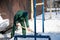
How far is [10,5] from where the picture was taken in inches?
261

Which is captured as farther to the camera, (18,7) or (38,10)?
(38,10)

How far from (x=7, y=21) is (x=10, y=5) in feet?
2.32

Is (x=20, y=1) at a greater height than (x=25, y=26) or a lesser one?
greater

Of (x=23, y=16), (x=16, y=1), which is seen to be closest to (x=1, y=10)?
(x=16, y=1)

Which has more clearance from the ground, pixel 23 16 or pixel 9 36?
pixel 23 16

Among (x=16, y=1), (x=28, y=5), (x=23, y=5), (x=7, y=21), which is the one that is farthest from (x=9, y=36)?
(x=28, y=5)

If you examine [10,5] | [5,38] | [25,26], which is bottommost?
[5,38]

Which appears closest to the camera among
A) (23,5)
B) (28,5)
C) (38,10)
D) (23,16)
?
(23,16)

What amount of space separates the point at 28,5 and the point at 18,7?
1.18 meters

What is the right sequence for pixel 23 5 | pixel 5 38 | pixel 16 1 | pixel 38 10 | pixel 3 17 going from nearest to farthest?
pixel 5 38, pixel 3 17, pixel 16 1, pixel 23 5, pixel 38 10

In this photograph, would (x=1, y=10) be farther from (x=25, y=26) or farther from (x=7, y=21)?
(x=25, y=26)

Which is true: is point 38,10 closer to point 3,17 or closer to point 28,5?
point 28,5

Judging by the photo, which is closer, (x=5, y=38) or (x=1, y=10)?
(x=5, y=38)

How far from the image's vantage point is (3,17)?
6.63m
